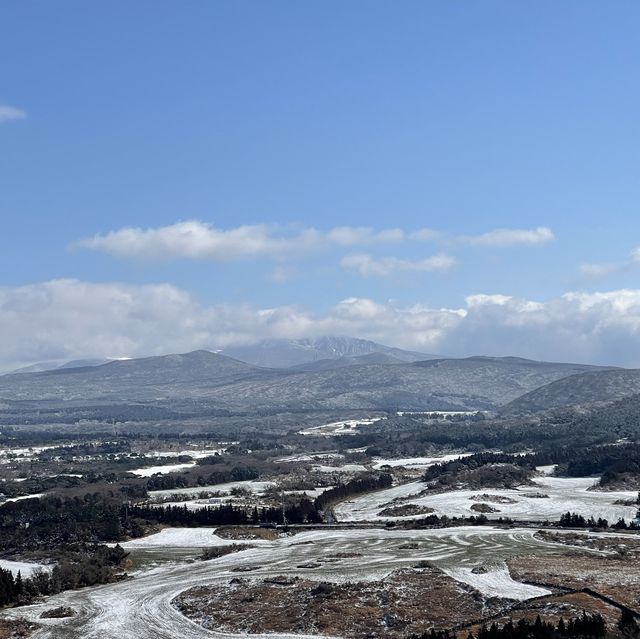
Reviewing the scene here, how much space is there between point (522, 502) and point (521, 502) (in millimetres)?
161

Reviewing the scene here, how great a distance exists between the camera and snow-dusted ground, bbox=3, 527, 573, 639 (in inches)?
2383

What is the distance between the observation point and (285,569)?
Answer: 78750mm

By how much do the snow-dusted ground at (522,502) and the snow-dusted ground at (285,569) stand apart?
61.0 ft

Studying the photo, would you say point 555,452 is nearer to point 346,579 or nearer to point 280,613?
point 346,579

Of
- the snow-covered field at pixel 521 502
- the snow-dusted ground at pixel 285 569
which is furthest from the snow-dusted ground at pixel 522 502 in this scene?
the snow-dusted ground at pixel 285 569

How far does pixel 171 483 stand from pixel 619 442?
109156 mm

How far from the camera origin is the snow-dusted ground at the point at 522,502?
11738 cm

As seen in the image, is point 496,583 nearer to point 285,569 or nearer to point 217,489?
point 285,569

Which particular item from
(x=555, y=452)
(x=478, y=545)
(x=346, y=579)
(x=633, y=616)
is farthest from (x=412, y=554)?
(x=555, y=452)

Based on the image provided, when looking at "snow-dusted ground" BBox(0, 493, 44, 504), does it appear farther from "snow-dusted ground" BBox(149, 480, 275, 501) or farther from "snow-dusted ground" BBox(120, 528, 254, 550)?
"snow-dusted ground" BBox(120, 528, 254, 550)

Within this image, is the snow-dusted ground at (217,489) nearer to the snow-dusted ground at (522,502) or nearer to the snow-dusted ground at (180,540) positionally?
the snow-dusted ground at (522,502)

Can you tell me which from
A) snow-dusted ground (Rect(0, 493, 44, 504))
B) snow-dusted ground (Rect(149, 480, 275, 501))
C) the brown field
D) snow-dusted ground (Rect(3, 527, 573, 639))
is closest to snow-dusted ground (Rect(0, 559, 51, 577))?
snow-dusted ground (Rect(3, 527, 573, 639))

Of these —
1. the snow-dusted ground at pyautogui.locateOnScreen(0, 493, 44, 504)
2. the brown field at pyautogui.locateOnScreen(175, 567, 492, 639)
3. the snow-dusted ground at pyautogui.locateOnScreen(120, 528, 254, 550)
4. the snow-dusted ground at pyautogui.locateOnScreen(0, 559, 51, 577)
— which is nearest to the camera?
the brown field at pyautogui.locateOnScreen(175, 567, 492, 639)

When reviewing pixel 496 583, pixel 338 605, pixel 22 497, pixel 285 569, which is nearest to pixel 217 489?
pixel 22 497
